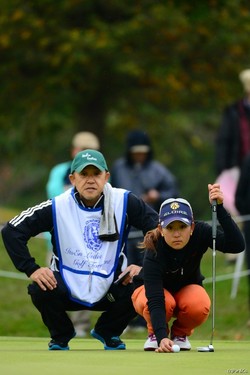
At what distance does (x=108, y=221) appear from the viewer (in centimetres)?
1059

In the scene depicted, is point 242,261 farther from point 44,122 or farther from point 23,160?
point 23,160

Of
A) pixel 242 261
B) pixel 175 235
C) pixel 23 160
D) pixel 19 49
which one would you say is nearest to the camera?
pixel 175 235

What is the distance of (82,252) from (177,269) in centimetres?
81

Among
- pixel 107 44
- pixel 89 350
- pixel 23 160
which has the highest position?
pixel 23 160

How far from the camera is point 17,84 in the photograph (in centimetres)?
2722

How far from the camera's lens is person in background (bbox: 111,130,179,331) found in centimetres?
1564

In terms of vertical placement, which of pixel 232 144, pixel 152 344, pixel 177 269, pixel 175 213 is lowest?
pixel 152 344

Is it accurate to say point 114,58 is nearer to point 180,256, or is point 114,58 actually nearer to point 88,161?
point 88,161

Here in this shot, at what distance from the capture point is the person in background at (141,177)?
1564 centimetres

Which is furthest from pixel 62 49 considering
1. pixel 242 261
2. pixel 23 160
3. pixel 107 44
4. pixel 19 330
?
pixel 23 160

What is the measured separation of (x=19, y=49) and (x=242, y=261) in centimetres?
874

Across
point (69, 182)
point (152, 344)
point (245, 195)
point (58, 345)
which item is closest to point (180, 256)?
point (152, 344)
